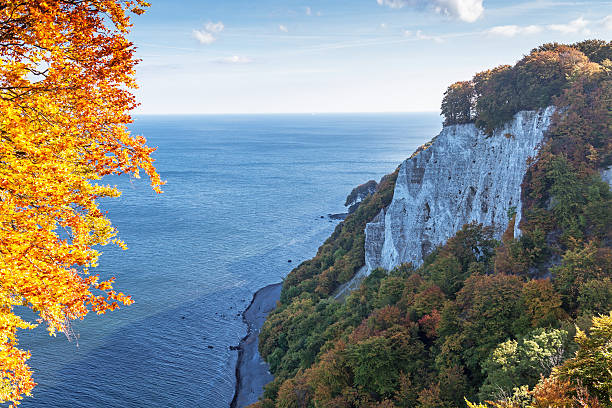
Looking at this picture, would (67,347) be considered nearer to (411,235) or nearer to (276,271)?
(276,271)

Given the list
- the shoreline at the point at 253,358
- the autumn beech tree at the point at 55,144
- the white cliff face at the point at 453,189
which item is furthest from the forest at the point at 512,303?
the autumn beech tree at the point at 55,144

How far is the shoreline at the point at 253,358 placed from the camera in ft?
147

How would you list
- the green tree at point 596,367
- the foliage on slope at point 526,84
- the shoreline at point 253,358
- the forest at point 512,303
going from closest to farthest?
the green tree at point 596,367 → the forest at point 512,303 → the foliage on slope at point 526,84 → the shoreline at point 253,358

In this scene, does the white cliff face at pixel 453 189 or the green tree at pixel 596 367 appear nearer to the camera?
the green tree at pixel 596 367

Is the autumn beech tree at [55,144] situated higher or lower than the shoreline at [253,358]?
higher

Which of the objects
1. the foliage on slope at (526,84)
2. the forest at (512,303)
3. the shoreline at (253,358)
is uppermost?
the foliage on slope at (526,84)

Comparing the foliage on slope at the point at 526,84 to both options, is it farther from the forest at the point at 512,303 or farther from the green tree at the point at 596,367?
the green tree at the point at 596,367

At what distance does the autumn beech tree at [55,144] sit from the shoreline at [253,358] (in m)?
38.0

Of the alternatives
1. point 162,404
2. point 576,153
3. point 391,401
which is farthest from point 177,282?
point 576,153

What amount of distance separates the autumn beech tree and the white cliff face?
1215 inches

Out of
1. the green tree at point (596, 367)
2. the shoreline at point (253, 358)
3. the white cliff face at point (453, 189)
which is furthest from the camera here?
the shoreline at point (253, 358)

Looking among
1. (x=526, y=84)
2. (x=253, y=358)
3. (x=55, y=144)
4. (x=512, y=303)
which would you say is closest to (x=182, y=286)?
(x=253, y=358)

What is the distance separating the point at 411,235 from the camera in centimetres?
4647

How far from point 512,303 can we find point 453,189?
2164cm
